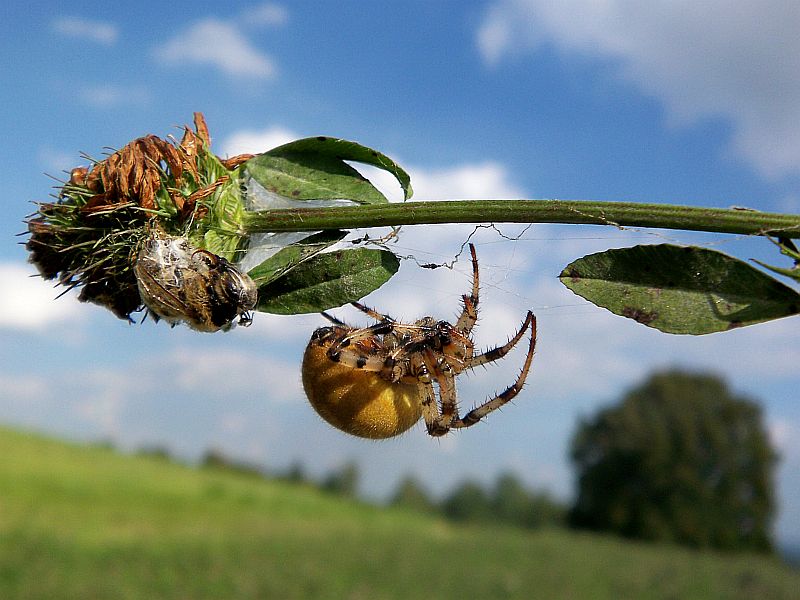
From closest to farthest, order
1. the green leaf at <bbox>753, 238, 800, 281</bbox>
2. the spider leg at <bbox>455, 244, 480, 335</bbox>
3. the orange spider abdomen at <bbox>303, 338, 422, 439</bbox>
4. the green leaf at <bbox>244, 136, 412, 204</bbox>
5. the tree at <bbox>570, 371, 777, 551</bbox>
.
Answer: the green leaf at <bbox>753, 238, 800, 281</bbox> → the green leaf at <bbox>244, 136, 412, 204</bbox> → the orange spider abdomen at <bbox>303, 338, 422, 439</bbox> → the spider leg at <bbox>455, 244, 480, 335</bbox> → the tree at <bbox>570, 371, 777, 551</bbox>

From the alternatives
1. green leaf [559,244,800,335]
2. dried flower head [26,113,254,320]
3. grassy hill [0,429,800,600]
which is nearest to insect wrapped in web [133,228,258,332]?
dried flower head [26,113,254,320]

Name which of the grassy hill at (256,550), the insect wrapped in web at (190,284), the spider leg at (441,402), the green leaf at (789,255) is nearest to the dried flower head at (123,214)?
the insect wrapped in web at (190,284)

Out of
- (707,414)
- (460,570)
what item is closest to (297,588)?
(460,570)

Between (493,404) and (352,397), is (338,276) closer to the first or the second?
(352,397)

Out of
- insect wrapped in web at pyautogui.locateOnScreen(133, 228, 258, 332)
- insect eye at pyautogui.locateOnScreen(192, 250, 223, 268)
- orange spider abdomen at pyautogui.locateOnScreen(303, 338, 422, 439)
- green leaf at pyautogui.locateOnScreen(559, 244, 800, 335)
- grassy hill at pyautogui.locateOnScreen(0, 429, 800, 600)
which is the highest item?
green leaf at pyautogui.locateOnScreen(559, 244, 800, 335)

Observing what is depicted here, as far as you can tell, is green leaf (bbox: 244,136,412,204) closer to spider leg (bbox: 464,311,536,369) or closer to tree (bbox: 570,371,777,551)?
spider leg (bbox: 464,311,536,369)

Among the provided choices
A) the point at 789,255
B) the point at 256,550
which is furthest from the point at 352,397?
the point at 256,550
